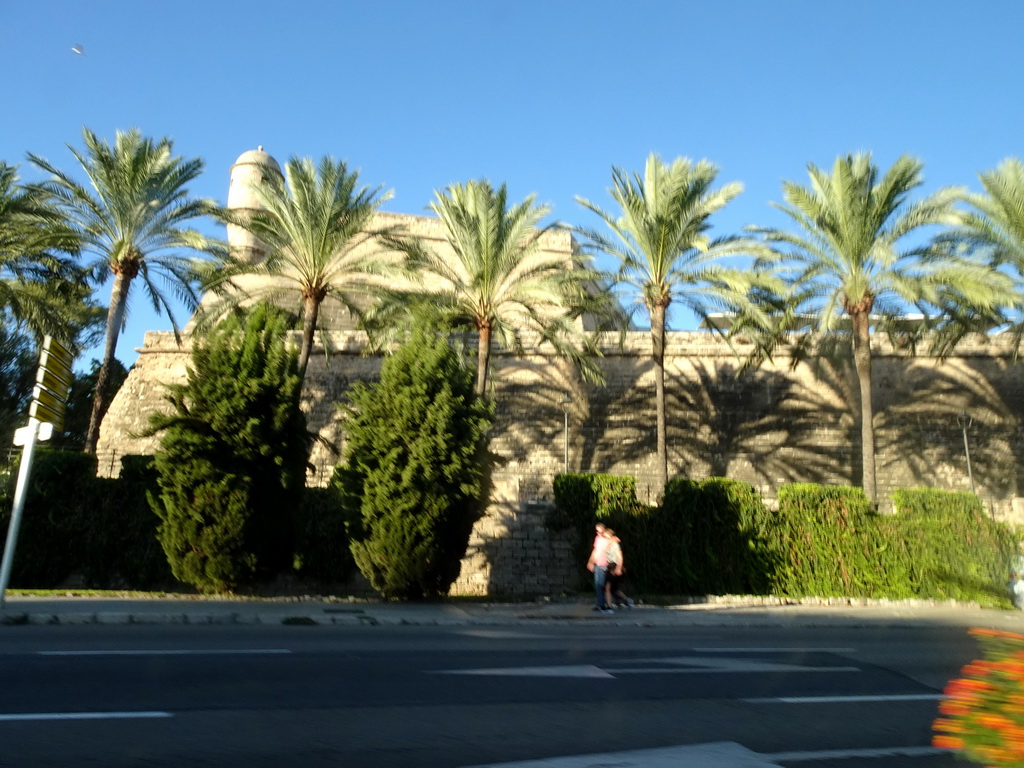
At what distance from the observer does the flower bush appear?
9.04 ft

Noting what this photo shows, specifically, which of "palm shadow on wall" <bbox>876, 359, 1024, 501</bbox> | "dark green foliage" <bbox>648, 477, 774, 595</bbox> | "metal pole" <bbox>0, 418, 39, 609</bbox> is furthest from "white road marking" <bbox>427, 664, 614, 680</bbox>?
"palm shadow on wall" <bbox>876, 359, 1024, 501</bbox>

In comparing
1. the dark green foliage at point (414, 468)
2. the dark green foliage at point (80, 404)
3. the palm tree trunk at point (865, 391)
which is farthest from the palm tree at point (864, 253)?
the dark green foliage at point (80, 404)

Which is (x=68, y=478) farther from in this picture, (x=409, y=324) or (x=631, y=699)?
(x=631, y=699)

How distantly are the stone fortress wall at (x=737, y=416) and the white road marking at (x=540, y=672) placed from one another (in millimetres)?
16730

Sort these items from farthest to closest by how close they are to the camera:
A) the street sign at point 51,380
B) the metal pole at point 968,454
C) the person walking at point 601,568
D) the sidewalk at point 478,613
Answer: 1. the metal pole at point 968,454
2. the person walking at point 601,568
3. the street sign at point 51,380
4. the sidewalk at point 478,613

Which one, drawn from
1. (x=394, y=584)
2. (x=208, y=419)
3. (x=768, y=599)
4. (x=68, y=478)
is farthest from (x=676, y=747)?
(x=68, y=478)

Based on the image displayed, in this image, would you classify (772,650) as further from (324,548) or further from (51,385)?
(51,385)

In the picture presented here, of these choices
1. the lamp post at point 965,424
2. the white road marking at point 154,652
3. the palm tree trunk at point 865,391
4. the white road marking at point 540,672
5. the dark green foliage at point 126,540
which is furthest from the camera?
the lamp post at point 965,424

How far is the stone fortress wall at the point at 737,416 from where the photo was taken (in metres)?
25.6

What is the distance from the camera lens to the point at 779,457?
26.2 metres

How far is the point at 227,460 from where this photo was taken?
15945 millimetres

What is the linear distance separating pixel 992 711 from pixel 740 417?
2438 centimetres

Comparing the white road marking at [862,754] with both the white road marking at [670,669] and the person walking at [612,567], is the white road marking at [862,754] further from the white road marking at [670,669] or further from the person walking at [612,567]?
the person walking at [612,567]

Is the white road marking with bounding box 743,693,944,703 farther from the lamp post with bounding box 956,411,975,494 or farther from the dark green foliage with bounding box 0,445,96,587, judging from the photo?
the lamp post with bounding box 956,411,975,494
